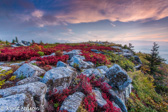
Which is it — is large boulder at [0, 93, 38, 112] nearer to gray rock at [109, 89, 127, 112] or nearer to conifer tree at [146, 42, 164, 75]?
gray rock at [109, 89, 127, 112]

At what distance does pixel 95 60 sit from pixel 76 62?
288 centimetres

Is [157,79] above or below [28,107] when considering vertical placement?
below

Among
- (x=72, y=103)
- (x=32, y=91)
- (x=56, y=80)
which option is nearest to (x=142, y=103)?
(x=72, y=103)

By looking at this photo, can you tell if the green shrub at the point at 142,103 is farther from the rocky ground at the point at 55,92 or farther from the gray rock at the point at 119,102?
the gray rock at the point at 119,102

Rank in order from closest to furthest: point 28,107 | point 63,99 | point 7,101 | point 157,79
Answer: point 7,101 → point 28,107 → point 63,99 → point 157,79

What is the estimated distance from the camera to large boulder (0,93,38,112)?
6.36 feet

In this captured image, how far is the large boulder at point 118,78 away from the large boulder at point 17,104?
15.6 feet

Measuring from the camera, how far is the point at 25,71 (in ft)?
14.6

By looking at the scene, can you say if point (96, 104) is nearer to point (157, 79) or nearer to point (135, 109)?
point (135, 109)

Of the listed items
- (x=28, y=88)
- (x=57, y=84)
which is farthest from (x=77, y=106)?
(x=28, y=88)

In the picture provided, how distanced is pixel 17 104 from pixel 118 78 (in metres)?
5.35

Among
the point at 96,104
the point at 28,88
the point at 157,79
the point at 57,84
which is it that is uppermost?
the point at 28,88

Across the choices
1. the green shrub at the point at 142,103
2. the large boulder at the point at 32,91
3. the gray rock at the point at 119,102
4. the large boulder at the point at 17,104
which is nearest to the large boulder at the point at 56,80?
the large boulder at the point at 32,91

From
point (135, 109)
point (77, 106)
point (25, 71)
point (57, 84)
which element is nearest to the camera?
point (77, 106)
